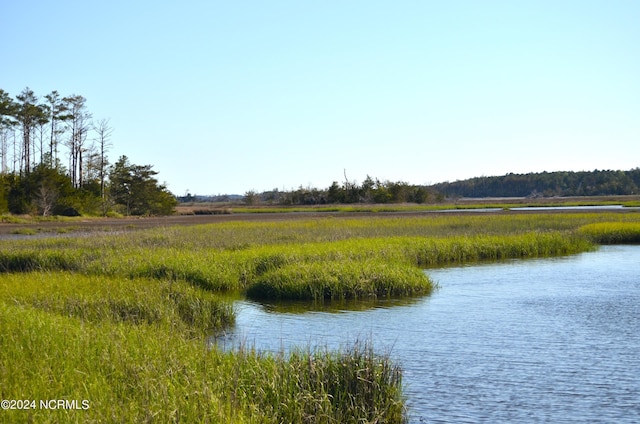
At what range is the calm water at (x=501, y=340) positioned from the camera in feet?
35.2

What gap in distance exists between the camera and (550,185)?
16275 centimetres

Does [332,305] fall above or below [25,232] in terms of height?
below

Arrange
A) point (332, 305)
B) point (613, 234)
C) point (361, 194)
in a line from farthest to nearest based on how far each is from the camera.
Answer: point (361, 194)
point (613, 234)
point (332, 305)

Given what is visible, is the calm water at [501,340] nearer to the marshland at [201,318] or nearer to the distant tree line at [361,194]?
the marshland at [201,318]

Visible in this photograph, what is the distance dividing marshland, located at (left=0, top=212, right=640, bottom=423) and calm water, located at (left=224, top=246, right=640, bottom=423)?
0.76 metres

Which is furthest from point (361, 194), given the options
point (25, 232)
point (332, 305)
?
point (332, 305)

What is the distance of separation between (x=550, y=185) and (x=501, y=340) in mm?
156665

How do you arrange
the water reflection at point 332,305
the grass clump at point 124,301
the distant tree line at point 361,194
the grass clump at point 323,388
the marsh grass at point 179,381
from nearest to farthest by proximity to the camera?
the marsh grass at point 179,381 < the grass clump at point 323,388 < the grass clump at point 124,301 < the water reflection at point 332,305 < the distant tree line at point 361,194

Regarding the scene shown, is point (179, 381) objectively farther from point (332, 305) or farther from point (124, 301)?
point (332, 305)

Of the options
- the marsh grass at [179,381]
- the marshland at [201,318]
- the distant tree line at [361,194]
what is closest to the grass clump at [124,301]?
the marshland at [201,318]

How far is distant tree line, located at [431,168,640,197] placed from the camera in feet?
456

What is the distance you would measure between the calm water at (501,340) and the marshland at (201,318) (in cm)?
76

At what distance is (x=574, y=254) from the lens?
32.9m

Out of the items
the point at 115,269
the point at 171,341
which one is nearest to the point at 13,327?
the point at 171,341
